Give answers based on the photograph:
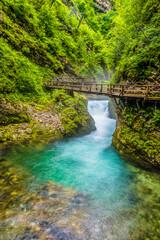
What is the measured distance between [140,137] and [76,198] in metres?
5.48

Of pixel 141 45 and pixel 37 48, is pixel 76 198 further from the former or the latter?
pixel 37 48

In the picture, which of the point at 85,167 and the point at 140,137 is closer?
the point at 140,137

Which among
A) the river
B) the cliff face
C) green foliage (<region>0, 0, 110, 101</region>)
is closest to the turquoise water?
the river

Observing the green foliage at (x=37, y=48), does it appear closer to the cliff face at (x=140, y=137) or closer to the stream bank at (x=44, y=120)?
the stream bank at (x=44, y=120)

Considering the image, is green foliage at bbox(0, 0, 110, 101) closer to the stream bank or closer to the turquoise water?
the stream bank

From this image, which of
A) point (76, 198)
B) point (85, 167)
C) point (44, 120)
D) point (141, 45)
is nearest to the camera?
point (76, 198)

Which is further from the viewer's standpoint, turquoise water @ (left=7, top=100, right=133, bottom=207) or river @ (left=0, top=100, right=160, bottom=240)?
turquoise water @ (left=7, top=100, right=133, bottom=207)

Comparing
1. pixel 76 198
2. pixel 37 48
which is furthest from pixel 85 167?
pixel 37 48

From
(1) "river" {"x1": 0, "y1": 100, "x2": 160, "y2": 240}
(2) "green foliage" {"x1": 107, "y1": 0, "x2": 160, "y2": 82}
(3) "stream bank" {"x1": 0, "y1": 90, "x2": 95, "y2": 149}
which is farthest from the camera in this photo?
(3) "stream bank" {"x1": 0, "y1": 90, "x2": 95, "y2": 149}

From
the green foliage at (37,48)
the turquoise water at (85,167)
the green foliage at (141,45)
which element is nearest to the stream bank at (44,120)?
the turquoise water at (85,167)

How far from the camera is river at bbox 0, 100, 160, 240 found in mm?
3996

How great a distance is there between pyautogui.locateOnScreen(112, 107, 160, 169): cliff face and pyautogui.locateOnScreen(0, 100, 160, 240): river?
75 centimetres

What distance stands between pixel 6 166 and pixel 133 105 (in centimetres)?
901

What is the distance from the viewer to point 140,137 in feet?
26.5
